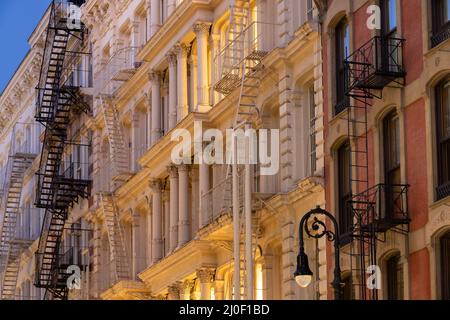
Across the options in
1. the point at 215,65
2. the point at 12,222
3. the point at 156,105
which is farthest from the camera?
the point at 12,222

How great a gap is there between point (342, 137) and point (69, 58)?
30.8 meters

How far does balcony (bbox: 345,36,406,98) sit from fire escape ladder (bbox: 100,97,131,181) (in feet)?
69.0

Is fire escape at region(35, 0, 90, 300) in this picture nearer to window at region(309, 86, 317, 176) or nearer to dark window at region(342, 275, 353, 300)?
window at region(309, 86, 317, 176)

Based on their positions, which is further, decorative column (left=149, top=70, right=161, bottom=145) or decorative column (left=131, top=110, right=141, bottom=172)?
decorative column (left=131, top=110, right=141, bottom=172)

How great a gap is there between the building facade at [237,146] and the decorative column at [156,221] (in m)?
0.07

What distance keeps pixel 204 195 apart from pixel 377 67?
11710mm

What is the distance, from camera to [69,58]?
6581 cm

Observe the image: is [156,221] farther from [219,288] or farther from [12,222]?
[12,222]

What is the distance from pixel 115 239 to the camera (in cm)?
5550

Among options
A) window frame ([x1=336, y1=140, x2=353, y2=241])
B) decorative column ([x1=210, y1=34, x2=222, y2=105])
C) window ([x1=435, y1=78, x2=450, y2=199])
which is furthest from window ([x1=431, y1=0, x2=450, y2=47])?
decorative column ([x1=210, y1=34, x2=222, y2=105])

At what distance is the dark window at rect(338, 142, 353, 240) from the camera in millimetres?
36438

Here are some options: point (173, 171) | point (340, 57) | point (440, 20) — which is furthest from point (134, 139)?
point (440, 20)

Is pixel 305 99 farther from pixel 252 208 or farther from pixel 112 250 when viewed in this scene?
pixel 112 250
